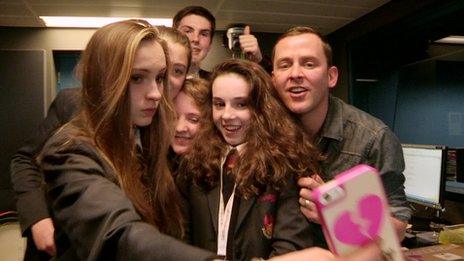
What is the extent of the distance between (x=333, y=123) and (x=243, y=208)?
49cm

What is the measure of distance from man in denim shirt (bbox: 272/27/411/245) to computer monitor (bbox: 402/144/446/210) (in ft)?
2.90

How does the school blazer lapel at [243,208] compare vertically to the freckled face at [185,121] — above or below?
below

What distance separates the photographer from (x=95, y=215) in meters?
0.65

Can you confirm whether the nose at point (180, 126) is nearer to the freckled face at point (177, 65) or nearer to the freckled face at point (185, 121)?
the freckled face at point (185, 121)

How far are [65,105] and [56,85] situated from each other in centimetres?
268

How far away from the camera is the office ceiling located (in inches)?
118

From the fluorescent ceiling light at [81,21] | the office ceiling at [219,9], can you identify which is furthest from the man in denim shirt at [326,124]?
the fluorescent ceiling light at [81,21]

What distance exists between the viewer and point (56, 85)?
151 inches

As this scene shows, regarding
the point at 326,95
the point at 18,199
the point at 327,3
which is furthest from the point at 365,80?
the point at 18,199

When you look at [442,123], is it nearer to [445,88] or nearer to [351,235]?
[445,88]

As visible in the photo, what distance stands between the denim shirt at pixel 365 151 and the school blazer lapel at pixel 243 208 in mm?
324

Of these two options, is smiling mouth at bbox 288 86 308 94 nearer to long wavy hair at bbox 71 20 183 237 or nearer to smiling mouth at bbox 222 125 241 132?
smiling mouth at bbox 222 125 241 132

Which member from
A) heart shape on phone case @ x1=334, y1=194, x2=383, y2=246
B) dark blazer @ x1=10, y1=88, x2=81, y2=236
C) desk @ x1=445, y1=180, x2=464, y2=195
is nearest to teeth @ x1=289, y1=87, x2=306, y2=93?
dark blazer @ x1=10, y1=88, x2=81, y2=236

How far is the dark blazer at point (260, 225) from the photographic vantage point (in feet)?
3.73
